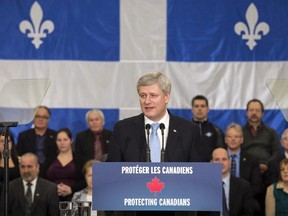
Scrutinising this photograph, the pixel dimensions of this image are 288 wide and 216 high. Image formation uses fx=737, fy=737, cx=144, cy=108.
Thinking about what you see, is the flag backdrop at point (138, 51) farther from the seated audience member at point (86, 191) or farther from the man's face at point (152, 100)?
the man's face at point (152, 100)

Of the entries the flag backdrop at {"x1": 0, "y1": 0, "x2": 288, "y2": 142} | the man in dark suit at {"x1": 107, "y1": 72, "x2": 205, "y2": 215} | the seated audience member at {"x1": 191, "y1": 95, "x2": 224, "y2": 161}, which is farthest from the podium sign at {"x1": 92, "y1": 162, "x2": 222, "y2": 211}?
the flag backdrop at {"x1": 0, "y1": 0, "x2": 288, "y2": 142}

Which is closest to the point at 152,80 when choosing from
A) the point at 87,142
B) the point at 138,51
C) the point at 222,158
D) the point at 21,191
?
the point at 222,158

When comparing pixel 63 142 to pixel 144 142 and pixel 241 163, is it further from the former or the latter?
pixel 144 142

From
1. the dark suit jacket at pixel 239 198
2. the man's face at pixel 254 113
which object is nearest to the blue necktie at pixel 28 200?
the dark suit jacket at pixel 239 198

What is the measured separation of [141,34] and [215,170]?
5018mm

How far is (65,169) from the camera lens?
708 centimetres

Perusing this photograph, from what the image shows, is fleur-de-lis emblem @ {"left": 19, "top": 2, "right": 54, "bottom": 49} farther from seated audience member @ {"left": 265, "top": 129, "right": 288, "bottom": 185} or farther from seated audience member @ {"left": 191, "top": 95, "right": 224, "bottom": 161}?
seated audience member @ {"left": 265, "top": 129, "right": 288, "bottom": 185}

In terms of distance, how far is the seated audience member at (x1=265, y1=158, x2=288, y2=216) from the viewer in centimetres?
663

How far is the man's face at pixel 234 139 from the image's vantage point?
7074 mm

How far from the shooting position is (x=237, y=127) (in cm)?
715

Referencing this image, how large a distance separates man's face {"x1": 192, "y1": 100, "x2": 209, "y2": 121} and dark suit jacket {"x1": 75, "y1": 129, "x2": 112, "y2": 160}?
0.91m

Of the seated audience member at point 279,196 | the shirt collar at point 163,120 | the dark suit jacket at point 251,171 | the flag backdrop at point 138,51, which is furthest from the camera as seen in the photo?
the flag backdrop at point 138,51

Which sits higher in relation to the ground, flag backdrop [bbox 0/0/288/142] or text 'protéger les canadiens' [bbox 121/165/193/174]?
flag backdrop [bbox 0/0/288/142]

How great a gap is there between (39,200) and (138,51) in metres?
2.29
